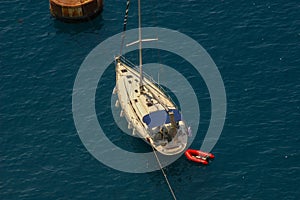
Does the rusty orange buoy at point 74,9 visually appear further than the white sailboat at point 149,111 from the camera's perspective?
Yes

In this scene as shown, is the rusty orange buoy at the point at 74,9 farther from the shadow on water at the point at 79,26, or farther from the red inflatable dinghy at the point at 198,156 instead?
the red inflatable dinghy at the point at 198,156

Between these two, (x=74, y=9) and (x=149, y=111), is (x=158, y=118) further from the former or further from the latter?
(x=74, y=9)

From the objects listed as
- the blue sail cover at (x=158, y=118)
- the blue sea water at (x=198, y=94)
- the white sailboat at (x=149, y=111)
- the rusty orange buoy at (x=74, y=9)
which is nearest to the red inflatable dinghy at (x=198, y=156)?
the blue sea water at (x=198, y=94)

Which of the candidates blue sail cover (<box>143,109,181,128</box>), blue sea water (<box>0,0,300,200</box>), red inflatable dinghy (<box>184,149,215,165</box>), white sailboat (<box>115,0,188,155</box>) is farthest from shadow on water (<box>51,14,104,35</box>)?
red inflatable dinghy (<box>184,149,215,165</box>)

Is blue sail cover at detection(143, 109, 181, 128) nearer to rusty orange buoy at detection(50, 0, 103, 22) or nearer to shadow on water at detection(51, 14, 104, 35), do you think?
shadow on water at detection(51, 14, 104, 35)

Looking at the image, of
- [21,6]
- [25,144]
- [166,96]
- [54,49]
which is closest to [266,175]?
[166,96]

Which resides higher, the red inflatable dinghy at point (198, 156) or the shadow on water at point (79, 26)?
the shadow on water at point (79, 26)

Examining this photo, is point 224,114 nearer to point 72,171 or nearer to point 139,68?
point 139,68
